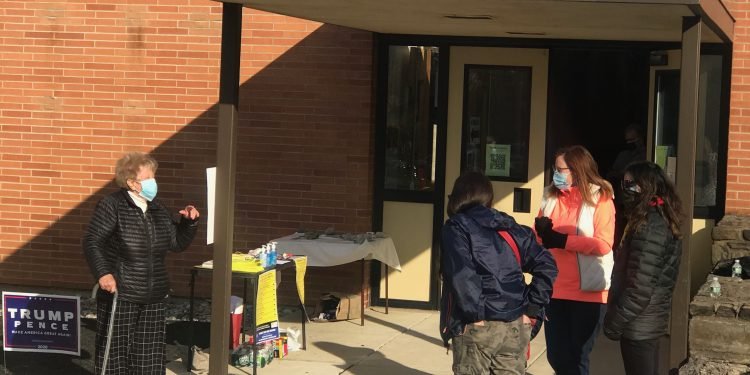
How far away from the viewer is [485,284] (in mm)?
5594

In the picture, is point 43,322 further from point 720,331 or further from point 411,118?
point 720,331

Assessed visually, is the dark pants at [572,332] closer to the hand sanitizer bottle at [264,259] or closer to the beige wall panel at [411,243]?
the hand sanitizer bottle at [264,259]

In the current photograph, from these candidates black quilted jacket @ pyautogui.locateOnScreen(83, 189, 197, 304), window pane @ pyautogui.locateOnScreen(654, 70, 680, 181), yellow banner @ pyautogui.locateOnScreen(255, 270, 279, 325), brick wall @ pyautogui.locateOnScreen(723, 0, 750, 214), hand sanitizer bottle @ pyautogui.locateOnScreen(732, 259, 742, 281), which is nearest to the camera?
black quilted jacket @ pyautogui.locateOnScreen(83, 189, 197, 304)

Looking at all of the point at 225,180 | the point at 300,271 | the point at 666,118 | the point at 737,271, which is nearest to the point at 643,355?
the point at 737,271

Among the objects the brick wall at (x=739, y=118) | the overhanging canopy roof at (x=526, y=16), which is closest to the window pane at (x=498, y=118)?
the overhanging canopy roof at (x=526, y=16)

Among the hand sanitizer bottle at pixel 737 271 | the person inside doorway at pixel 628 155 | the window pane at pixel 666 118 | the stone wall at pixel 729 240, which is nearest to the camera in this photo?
the hand sanitizer bottle at pixel 737 271

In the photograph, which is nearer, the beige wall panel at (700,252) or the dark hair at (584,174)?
the dark hair at (584,174)

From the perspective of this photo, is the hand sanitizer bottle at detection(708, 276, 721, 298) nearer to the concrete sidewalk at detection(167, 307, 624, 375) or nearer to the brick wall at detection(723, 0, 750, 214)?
the concrete sidewalk at detection(167, 307, 624, 375)

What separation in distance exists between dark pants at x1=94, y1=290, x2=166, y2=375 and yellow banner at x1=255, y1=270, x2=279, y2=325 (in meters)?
0.89

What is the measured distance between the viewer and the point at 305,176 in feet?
35.7

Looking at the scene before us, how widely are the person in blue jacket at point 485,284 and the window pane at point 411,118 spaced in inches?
201

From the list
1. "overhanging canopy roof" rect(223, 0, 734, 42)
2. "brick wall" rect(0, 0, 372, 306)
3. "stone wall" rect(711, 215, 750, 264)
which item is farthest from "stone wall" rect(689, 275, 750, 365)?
"brick wall" rect(0, 0, 372, 306)

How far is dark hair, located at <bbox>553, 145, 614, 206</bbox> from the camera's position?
6762mm

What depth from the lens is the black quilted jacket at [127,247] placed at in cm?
702
